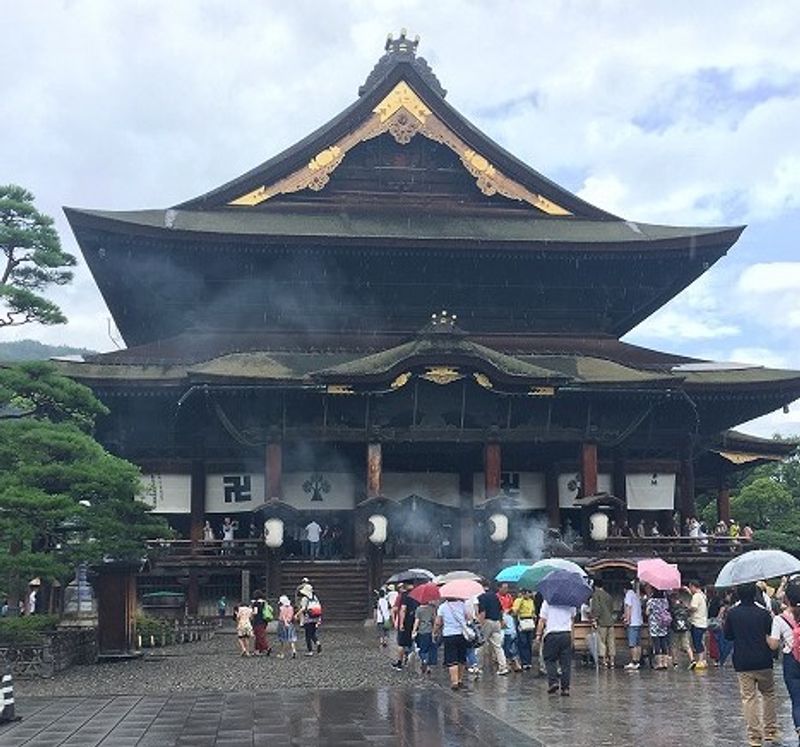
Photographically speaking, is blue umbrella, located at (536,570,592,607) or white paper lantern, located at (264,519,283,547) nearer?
blue umbrella, located at (536,570,592,607)

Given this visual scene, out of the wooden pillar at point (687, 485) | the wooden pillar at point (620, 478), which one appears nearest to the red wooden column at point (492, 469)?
the wooden pillar at point (620, 478)

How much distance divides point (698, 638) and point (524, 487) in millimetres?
16772

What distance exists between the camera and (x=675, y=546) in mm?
30797

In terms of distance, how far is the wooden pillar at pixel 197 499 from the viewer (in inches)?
1371

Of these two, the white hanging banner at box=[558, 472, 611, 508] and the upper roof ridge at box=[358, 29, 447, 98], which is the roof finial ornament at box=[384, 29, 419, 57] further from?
the white hanging banner at box=[558, 472, 611, 508]

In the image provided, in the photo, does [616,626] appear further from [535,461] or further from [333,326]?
[333,326]

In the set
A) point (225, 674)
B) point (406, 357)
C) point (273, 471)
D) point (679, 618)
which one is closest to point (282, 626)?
point (225, 674)

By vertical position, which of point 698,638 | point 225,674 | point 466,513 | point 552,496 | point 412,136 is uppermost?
point 412,136

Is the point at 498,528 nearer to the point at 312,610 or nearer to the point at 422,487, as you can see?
the point at 422,487

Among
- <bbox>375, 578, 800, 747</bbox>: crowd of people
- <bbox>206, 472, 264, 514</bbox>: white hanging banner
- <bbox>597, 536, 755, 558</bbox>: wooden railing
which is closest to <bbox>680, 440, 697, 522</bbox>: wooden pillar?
<bbox>597, 536, 755, 558</bbox>: wooden railing

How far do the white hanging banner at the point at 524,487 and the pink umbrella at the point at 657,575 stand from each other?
16465 mm

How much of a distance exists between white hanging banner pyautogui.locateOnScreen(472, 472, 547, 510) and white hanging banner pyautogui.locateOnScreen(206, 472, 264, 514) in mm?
7504

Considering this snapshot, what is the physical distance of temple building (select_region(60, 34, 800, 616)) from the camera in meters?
33.2

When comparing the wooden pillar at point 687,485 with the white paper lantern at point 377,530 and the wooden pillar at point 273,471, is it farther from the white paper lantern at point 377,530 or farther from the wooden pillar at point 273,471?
the wooden pillar at point 273,471
